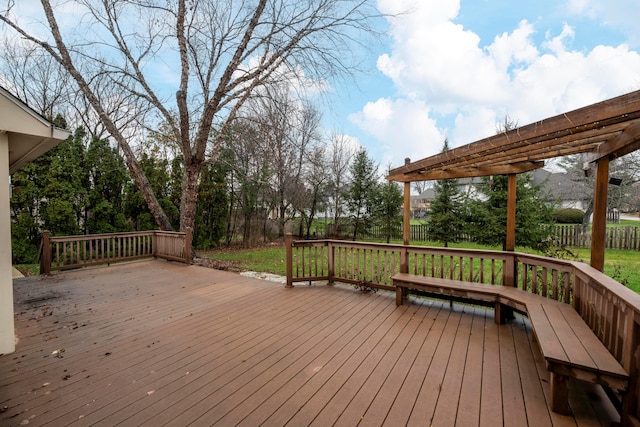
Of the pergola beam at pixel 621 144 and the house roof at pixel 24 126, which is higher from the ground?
the house roof at pixel 24 126

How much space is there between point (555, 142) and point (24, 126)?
513 centimetres

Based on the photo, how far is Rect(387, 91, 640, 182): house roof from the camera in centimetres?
182

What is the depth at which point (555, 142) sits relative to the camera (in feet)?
8.88

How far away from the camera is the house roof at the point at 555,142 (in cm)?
182

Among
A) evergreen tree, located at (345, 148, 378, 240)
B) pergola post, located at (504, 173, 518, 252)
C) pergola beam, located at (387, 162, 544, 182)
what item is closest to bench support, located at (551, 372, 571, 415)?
pergola post, located at (504, 173, 518, 252)

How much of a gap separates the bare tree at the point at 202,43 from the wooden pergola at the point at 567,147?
3.93m

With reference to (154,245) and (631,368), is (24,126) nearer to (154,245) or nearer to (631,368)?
(631,368)

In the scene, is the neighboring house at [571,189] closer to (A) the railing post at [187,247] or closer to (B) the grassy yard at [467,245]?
(B) the grassy yard at [467,245]

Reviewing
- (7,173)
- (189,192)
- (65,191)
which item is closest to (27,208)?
(65,191)

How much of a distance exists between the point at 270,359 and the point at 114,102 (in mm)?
15275

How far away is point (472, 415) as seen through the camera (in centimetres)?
188

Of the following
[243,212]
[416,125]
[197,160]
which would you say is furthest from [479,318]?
[243,212]

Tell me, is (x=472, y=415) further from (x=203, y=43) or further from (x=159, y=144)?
(x=159, y=144)

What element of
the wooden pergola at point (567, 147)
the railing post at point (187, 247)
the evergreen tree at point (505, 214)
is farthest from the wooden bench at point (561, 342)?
the railing post at point (187, 247)
